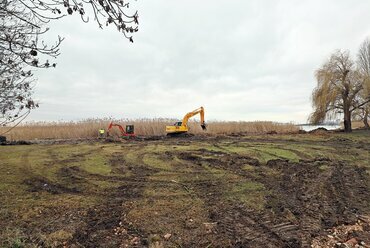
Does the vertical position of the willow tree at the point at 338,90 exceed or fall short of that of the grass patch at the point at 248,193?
it exceeds it

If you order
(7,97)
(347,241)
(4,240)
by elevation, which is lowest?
(347,241)

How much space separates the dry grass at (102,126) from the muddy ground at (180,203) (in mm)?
10629

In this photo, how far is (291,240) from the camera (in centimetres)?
371

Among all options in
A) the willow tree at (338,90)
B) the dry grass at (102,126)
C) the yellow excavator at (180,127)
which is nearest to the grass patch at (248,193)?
the yellow excavator at (180,127)

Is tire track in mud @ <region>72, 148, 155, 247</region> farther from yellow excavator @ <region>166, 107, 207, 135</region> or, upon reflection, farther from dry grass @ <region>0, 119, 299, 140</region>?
dry grass @ <region>0, 119, 299, 140</region>

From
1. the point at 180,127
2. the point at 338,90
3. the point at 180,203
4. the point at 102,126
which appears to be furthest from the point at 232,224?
the point at 338,90

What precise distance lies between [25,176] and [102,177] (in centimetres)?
169

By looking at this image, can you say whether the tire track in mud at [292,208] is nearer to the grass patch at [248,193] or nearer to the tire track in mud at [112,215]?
the grass patch at [248,193]

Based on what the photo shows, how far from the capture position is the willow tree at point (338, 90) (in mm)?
21297

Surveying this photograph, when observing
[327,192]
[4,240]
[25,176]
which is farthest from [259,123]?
[4,240]

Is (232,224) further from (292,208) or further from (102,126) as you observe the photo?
(102,126)

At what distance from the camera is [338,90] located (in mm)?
21266

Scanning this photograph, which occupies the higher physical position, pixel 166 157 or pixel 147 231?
pixel 166 157

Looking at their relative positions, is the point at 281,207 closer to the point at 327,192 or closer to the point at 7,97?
the point at 327,192
